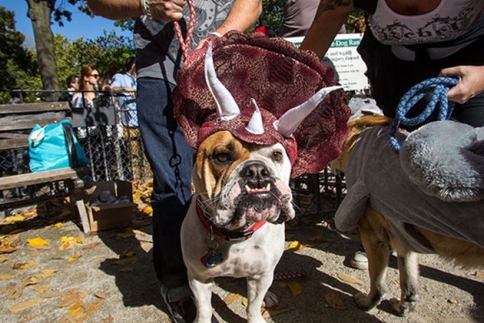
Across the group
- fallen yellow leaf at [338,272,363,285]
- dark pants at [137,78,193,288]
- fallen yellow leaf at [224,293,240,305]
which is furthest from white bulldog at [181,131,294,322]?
fallen yellow leaf at [338,272,363,285]

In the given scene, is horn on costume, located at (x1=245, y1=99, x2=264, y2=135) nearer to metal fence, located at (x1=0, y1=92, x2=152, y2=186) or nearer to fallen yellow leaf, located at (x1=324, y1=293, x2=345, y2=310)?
fallen yellow leaf, located at (x1=324, y1=293, x2=345, y2=310)

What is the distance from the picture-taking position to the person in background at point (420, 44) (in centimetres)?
157

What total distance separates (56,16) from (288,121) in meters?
14.7

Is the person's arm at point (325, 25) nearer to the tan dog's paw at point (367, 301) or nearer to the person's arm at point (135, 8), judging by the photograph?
the person's arm at point (135, 8)

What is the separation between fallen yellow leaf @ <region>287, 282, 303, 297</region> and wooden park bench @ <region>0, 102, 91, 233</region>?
2544 mm

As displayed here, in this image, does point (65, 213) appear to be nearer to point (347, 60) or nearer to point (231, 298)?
point (231, 298)

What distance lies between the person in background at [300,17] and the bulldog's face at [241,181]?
2.94 meters

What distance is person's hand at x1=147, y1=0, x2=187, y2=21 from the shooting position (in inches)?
66.8

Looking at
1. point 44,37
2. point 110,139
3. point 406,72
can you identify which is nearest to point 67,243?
point 110,139

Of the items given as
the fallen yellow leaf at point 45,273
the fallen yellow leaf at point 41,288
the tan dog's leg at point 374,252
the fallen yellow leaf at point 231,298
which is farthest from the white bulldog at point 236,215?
the fallen yellow leaf at point 45,273

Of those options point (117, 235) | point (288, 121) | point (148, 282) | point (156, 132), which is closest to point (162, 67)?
point (156, 132)

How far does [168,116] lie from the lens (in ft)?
7.23

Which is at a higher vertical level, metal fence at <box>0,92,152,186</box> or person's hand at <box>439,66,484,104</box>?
person's hand at <box>439,66,484,104</box>

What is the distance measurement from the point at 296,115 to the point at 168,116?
0.93 m
